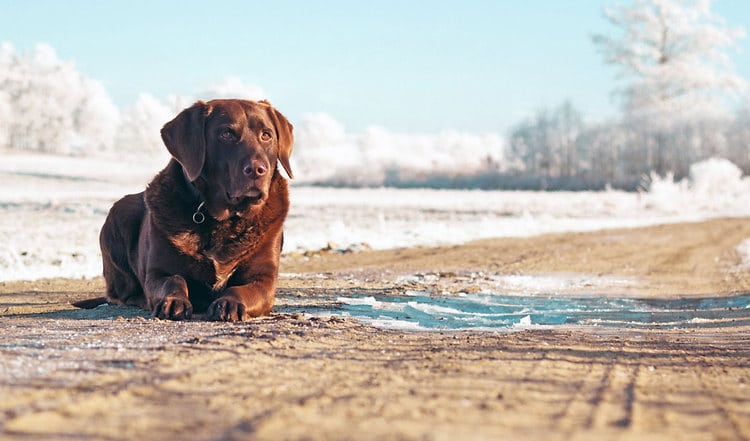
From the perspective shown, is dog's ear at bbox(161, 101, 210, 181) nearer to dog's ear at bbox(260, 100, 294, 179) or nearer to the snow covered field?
dog's ear at bbox(260, 100, 294, 179)

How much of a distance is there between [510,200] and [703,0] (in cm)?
2970

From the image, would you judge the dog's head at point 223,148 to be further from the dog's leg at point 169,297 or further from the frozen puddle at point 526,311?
the frozen puddle at point 526,311

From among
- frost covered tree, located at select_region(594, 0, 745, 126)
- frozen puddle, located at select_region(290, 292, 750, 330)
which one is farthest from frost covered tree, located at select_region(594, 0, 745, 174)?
frozen puddle, located at select_region(290, 292, 750, 330)

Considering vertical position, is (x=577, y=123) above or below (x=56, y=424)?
above

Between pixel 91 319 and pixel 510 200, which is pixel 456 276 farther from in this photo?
pixel 510 200

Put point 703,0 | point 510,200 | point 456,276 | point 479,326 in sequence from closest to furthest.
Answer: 1. point 479,326
2. point 456,276
3. point 510,200
4. point 703,0

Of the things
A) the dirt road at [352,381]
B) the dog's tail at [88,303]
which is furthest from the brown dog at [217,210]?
the dog's tail at [88,303]

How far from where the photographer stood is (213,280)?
6781 millimetres

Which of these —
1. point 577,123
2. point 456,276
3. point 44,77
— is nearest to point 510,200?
point 577,123

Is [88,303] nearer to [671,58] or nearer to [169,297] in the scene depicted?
[169,297]

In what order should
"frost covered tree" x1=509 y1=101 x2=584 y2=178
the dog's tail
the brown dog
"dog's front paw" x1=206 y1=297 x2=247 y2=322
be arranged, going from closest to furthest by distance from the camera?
"dog's front paw" x1=206 y1=297 x2=247 y2=322, the brown dog, the dog's tail, "frost covered tree" x1=509 y1=101 x2=584 y2=178

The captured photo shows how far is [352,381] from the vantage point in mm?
3994

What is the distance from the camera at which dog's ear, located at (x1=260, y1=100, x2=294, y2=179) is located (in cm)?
698

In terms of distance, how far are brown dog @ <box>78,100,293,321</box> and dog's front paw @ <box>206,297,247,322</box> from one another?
0.23 ft
